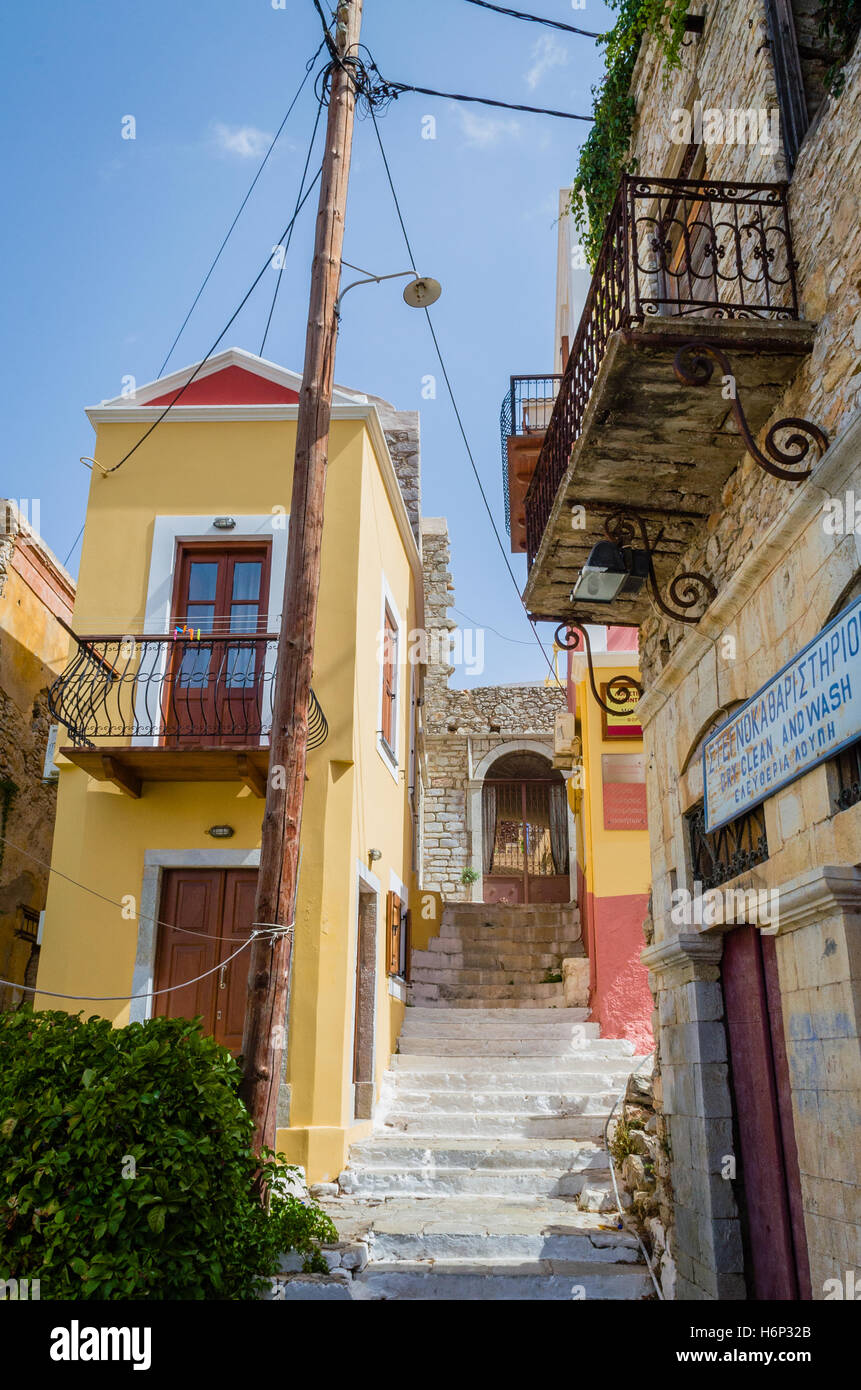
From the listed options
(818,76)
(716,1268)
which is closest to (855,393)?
(818,76)

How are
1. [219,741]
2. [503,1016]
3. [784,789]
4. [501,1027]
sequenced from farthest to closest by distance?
[503,1016] < [501,1027] < [219,741] < [784,789]

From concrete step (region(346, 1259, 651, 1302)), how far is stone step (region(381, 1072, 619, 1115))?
2.70 metres

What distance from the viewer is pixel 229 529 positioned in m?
9.96

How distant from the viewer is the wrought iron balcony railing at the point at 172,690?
920cm

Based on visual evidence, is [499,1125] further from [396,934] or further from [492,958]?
[492,958]

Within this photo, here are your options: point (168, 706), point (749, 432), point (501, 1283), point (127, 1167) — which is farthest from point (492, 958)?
point (749, 432)

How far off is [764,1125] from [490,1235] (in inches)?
95.6

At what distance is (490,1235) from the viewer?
22.0 feet

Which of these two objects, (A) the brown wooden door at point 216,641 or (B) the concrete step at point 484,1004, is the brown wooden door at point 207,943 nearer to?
(A) the brown wooden door at point 216,641

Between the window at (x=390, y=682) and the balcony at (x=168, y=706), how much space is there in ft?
6.02

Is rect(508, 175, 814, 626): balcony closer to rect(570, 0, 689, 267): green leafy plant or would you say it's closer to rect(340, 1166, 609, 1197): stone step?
rect(570, 0, 689, 267): green leafy plant

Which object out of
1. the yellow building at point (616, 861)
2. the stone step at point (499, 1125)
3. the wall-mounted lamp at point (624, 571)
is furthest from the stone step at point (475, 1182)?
the wall-mounted lamp at point (624, 571)

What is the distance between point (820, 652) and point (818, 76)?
125 inches

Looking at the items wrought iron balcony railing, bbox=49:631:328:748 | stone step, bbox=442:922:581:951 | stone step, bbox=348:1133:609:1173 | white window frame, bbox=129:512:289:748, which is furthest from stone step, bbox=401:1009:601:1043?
white window frame, bbox=129:512:289:748
